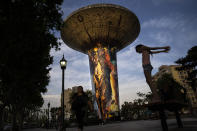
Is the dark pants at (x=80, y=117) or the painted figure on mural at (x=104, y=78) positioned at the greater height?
the painted figure on mural at (x=104, y=78)

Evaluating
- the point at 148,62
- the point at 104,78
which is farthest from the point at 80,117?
the point at 104,78

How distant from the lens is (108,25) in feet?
109

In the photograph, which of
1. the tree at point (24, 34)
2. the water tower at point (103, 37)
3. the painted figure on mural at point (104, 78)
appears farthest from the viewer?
the painted figure on mural at point (104, 78)

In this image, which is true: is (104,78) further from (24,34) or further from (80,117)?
(80,117)

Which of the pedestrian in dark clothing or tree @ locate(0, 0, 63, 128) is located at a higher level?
tree @ locate(0, 0, 63, 128)

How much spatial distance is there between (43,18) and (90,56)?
24875 millimetres

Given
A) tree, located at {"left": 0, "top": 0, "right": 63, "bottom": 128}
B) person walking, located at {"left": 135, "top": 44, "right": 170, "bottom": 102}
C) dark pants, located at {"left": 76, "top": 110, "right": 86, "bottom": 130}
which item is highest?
tree, located at {"left": 0, "top": 0, "right": 63, "bottom": 128}

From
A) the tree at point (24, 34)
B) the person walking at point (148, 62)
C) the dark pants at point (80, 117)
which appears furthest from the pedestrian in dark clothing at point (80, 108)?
the tree at point (24, 34)

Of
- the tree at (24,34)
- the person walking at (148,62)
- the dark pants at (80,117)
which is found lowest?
the dark pants at (80,117)

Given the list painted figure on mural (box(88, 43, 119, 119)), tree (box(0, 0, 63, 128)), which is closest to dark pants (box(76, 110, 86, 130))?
tree (box(0, 0, 63, 128))

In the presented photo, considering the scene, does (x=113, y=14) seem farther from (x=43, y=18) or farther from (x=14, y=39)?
(x=14, y=39)

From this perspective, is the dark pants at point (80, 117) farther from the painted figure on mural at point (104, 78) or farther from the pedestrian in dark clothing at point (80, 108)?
the painted figure on mural at point (104, 78)

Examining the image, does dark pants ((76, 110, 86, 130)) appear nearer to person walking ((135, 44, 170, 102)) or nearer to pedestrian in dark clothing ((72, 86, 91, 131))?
pedestrian in dark clothing ((72, 86, 91, 131))

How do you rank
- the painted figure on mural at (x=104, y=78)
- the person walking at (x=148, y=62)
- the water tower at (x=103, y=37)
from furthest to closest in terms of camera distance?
the painted figure on mural at (x=104, y=78) < the water tower at (x=103, y=37) < the person walking at (x=148, y=62)
